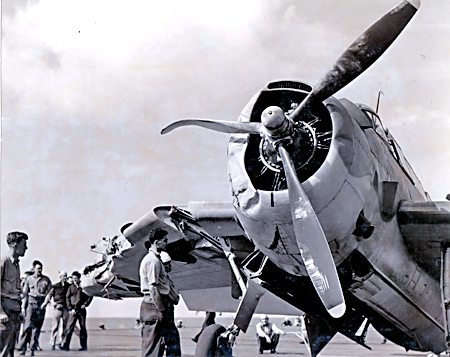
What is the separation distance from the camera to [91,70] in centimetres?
988

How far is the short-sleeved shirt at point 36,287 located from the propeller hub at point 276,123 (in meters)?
6.47

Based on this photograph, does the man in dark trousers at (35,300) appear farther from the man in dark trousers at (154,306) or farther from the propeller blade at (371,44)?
the propeller blade at (371,44)

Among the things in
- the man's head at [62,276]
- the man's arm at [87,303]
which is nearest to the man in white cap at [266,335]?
the man's arm at [87,303]

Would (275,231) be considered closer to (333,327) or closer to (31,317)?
(333,327)

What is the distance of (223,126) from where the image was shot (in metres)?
5.91

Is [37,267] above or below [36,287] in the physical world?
above

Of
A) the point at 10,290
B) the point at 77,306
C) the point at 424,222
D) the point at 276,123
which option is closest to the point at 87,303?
the point at 77,306

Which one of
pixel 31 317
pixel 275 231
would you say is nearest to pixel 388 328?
pixel 275 231

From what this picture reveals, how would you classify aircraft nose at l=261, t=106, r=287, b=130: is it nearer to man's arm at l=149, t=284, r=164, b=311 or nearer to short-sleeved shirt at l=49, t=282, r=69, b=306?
man's arm at l=149, t=284, r=164, b=311

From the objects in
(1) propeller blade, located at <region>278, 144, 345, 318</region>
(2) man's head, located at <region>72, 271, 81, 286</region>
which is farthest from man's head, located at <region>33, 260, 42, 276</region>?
(1) propeller blade, located at <region>278, 144, 345, 318</region>

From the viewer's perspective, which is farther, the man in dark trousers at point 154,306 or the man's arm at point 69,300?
the man's arm at point 69,300

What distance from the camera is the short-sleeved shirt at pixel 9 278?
690cm

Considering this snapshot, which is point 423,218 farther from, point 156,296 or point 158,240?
point 156,296

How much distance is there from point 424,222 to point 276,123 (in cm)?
247
